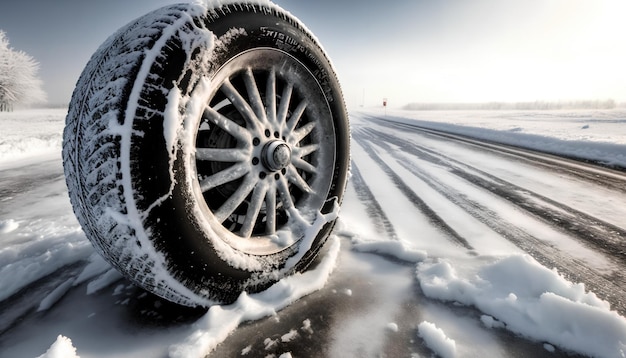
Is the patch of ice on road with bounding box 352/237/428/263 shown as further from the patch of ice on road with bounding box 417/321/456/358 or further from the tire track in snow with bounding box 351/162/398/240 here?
the patch of ice on road with bounding box 417/321/456/358

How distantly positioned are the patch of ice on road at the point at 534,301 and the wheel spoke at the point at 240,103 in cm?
125

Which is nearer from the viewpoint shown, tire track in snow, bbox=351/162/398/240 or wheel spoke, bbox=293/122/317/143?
wheel spoke, bbox=293/122/317/143

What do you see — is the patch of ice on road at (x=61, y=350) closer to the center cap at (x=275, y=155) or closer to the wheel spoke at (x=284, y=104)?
the center cap at (x=275, y=155)

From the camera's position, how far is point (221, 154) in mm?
1502

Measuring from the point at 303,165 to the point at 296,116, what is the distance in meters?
0.29

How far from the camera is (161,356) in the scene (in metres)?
1.20

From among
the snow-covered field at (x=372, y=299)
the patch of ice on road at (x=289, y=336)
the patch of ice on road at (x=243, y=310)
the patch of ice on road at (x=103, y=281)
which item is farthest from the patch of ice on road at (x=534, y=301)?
the patch of ice on road at (x=103, y=281)

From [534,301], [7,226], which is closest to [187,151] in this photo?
[534,301]

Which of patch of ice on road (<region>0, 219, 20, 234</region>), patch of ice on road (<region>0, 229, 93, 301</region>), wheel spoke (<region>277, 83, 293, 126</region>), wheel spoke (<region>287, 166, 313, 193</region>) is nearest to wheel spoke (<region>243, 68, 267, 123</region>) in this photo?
wheel spoke (<region>277, 83, 293, 126</region>)

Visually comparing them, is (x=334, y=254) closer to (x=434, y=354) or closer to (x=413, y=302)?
(x=413, y=302)

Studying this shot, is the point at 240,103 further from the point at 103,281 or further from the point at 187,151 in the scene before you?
the point at 103,281

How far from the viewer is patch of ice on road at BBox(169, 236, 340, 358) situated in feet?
4.03

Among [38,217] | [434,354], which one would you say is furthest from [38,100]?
→ [434,354]

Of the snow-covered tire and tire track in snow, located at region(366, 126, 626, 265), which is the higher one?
the snow-covered tire
